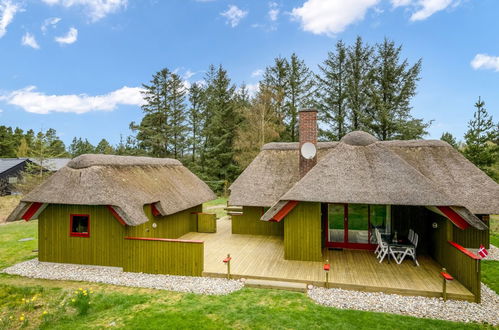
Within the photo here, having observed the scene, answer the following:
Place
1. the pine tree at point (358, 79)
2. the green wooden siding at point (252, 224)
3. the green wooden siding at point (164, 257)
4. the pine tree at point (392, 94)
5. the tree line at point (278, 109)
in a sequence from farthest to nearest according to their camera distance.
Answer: the pine tree at point (358, 79) < the tree line at point (278, 109) < the pine tree at point (392, 94) < the green wooden siding at point (252, 224) < the green wooden siding at point (164, 257)

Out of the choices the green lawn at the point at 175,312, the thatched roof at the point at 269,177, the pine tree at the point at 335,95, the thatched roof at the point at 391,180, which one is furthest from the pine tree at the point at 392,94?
the green lawn at the point at 175,312

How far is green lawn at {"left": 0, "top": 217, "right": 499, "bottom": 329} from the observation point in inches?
207

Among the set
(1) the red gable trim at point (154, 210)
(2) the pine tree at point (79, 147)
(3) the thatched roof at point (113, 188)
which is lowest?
(1) the red gable trim at point (154, 210)

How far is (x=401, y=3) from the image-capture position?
556 inches

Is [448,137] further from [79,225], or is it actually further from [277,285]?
[79,225]

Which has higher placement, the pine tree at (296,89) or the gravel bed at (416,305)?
the pine tree at (296,89)

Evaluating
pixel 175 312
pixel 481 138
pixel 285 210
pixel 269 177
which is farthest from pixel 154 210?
pixel 481 138

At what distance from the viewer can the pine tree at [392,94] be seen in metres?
22.0

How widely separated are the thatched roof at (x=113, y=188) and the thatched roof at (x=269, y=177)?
2704mm

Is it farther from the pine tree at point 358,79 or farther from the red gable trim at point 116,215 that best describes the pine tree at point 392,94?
the red gable trim at point 116,215

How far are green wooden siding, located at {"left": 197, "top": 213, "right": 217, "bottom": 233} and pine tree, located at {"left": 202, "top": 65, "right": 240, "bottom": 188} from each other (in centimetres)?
1439

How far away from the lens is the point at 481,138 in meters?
18.6

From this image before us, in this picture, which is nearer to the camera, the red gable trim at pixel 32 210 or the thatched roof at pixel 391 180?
the thatched roof at pixel 391 180

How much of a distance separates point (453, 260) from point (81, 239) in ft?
39.1
